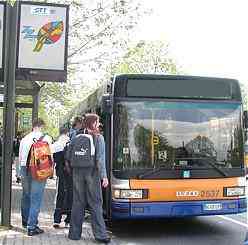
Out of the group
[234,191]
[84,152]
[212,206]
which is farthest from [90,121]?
[234,191]

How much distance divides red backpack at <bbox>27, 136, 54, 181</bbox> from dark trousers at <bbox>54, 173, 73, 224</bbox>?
1.10 m

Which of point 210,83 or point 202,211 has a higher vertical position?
point 210,83

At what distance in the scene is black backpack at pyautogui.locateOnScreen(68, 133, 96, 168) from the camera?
8.55 m

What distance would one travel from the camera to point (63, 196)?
33.1ft

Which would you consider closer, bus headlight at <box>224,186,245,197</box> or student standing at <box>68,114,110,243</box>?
student standing at <box>68,114,110,243</box>

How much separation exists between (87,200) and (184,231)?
8.30 feet

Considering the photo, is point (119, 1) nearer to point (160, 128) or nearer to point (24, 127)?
point (24, 127)

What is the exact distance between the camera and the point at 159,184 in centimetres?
946

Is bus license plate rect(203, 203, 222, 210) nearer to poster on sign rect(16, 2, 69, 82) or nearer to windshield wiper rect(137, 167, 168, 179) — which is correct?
windshield wiper rect(137, 167, 168, 179)

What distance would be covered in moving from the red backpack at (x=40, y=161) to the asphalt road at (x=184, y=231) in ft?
4.75

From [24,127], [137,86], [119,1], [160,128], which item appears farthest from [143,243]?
[24,127]

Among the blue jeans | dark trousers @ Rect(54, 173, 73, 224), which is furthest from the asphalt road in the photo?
the blue jeans

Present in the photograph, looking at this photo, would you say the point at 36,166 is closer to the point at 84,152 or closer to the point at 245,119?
the point at 84,152

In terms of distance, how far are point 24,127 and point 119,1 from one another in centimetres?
642
